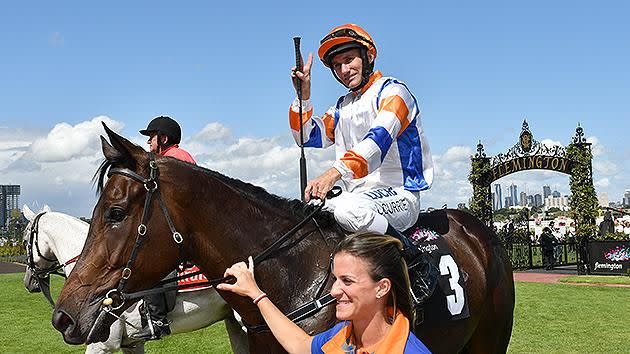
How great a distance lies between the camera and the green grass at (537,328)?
29.0 feet

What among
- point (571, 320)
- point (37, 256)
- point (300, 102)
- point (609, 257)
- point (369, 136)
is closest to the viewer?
point (369, 136)

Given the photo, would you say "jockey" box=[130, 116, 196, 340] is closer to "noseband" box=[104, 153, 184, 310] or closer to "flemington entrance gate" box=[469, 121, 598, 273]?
"noseband" box=[104, 153, 184, 310]

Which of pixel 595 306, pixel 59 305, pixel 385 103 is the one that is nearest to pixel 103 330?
pixel 59 305

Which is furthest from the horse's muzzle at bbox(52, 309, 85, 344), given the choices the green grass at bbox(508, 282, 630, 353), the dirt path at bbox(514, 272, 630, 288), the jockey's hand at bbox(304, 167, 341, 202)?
the dirt path at bbox(514, 272, 630, 288)

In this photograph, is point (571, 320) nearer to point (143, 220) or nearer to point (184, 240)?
point (184, 240)

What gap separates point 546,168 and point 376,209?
65.8 ft

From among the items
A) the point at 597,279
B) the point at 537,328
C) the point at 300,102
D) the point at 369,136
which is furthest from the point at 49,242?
the point at 597,279

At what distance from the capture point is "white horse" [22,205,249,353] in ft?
15.8

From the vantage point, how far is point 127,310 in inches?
188

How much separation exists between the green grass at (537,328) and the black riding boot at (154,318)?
4.14 metres

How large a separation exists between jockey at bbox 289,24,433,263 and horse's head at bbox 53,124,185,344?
82 cm

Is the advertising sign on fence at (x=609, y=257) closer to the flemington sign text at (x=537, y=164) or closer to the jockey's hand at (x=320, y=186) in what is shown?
the flemington sign text at (x=537, y=164)

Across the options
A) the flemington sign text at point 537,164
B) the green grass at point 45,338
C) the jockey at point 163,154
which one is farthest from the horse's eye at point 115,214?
the flemington sign text at point 537,164

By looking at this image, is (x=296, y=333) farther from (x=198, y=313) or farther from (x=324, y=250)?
(x=198, y=313)
